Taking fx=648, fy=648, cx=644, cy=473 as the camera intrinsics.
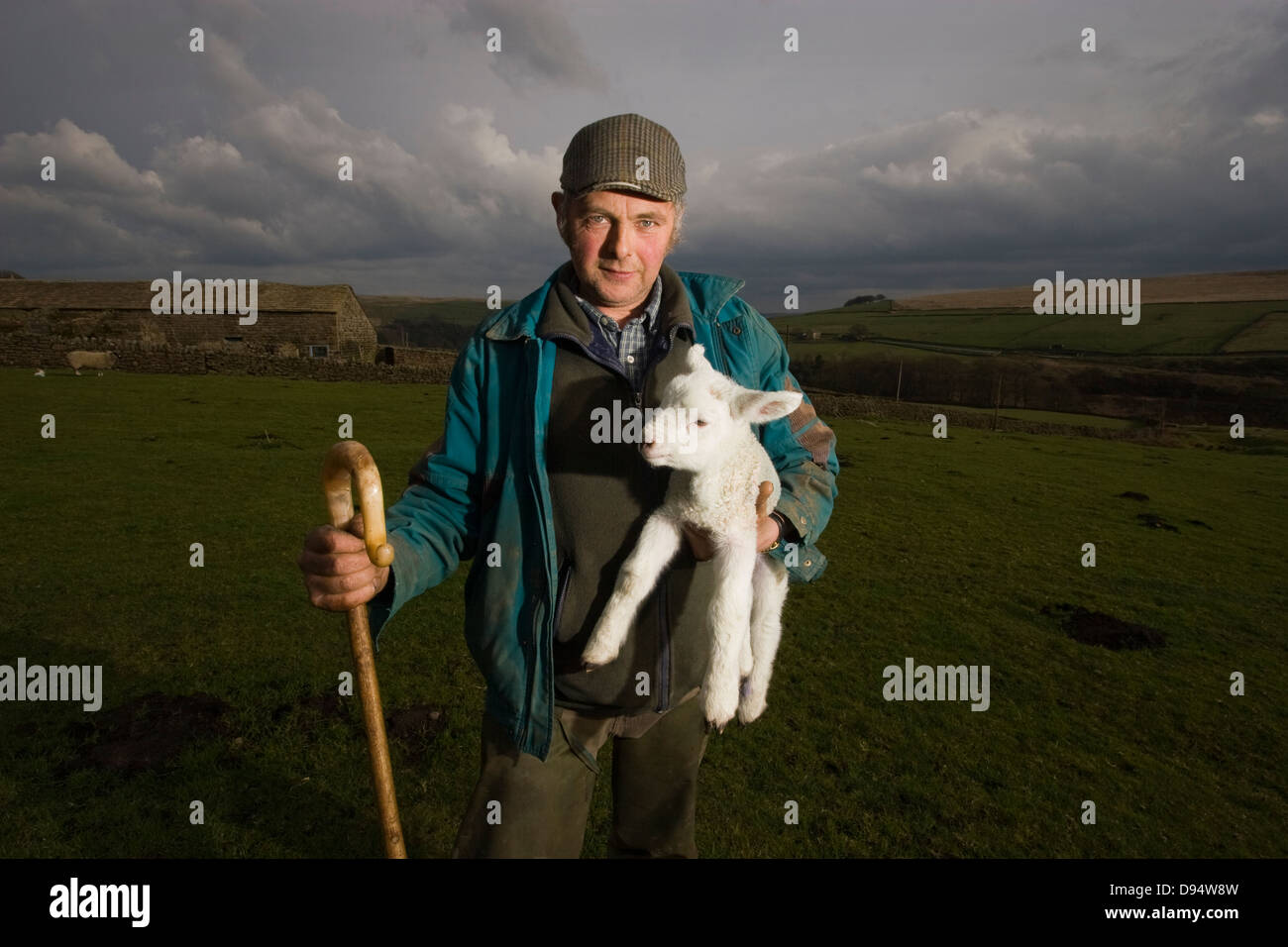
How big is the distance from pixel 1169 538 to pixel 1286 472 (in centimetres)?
1903

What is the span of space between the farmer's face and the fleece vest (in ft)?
0.41

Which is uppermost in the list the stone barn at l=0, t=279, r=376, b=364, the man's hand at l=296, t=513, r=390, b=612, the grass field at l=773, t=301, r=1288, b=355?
the grass field at l=773, t=301, r=1288, b=355

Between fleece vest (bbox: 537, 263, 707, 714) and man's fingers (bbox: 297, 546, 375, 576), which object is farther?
fleece vest (bbox: 537, 263, 707, 714)

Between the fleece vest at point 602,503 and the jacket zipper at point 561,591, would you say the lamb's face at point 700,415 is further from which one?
the jacket zipper at point 561,591

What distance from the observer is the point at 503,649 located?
252 centimetres

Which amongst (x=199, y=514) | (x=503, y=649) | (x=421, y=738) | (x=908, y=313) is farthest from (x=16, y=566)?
(x=908, y=313)

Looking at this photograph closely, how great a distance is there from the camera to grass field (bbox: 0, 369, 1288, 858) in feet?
16.6

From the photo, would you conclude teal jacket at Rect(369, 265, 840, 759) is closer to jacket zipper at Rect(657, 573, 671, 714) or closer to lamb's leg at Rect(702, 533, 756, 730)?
lamb's leg at Rect(702, 533, 756, 730)

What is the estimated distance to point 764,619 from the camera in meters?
2.97

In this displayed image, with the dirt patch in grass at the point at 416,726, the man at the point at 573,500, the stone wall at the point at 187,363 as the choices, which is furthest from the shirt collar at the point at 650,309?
→ the stone wall at the point at 187,363

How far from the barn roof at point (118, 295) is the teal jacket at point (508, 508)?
4554cm

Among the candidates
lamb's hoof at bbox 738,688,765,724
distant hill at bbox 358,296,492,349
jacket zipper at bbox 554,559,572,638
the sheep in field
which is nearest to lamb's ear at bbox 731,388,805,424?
jacket zipper at bbox 554,559,572,638
